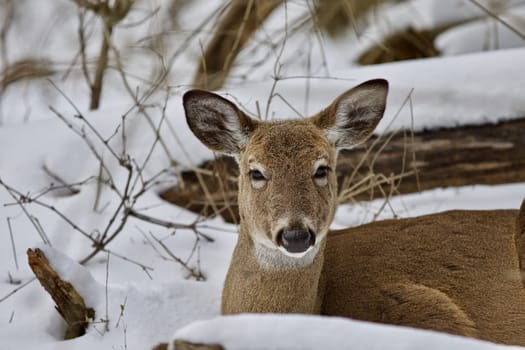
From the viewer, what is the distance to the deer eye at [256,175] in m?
3.88

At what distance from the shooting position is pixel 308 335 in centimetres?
259

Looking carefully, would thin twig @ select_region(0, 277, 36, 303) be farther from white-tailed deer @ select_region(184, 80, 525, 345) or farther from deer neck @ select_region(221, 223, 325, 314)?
deer neck @ select_region(221, 223, 325, 314)

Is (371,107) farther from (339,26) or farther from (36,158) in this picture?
(339,26)

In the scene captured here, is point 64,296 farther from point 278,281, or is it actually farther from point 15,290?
point 278,281

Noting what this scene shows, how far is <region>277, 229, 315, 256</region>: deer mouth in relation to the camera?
11.5 ft

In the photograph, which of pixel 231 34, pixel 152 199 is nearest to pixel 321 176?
pixel 152 199

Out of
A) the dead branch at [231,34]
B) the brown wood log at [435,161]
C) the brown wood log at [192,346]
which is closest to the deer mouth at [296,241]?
the brown wood log at [192,346]

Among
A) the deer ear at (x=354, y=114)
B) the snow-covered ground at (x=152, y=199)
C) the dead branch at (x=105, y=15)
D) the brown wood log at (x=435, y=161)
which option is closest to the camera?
the deer ear at (x=354, y=114)

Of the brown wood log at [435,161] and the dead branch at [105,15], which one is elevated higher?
the dead branch at [105,15]

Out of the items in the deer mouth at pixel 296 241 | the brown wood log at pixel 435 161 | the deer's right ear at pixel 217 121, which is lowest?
the deer mouth at pixel 296 241

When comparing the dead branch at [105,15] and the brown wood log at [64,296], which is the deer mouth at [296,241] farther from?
the dead branch at [105,15]

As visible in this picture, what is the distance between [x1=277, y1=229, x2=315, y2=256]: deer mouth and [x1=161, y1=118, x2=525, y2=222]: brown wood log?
2350 millimetres

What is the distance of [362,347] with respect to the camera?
2.54 m

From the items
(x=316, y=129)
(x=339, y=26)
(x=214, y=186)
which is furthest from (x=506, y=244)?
(x=339, y=26)
